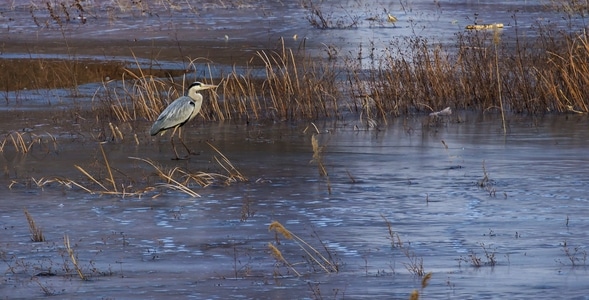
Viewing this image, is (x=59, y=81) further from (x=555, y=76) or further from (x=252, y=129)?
(x=555, y=76)

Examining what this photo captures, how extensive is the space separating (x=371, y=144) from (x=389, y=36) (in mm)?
12790

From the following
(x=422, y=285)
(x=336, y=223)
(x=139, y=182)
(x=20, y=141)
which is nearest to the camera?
(x=422, y=285)

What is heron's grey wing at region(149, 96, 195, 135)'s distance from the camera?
42.5 ft

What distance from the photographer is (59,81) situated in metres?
20.2

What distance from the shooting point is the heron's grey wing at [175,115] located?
42.5 feet

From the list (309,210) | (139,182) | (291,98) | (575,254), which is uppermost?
(575,254)

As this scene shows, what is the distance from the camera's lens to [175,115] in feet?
42.6

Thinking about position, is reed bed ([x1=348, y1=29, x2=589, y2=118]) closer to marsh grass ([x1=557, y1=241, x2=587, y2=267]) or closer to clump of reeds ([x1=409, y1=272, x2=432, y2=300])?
marsh grass ([x1=557, y1=241, x2=587, y2=267])

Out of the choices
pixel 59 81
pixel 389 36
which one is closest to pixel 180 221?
pixel 59 81

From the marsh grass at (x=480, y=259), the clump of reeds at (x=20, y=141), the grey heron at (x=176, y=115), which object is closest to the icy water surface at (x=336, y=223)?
the marsh grass at (x=480, y=259)

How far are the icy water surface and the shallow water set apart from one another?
0.02 m

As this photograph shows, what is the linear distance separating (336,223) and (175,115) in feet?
14.9

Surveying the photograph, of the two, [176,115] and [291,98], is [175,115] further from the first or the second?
[291,98]

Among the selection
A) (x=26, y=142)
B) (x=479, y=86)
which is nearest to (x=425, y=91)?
(x=479, y=86)
